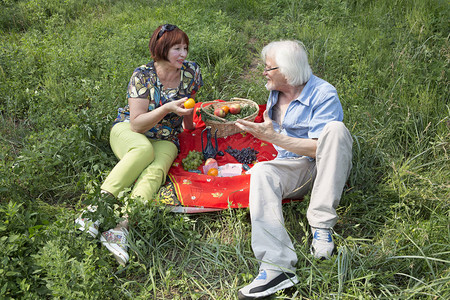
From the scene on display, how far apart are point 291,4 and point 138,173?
4.35 meters

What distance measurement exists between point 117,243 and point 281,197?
1.34m

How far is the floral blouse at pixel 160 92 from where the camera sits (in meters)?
3.79

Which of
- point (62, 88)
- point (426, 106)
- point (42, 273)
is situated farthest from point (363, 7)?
point (42, 273)

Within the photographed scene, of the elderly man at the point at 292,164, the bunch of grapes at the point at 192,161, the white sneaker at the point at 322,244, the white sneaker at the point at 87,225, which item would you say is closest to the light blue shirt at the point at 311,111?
the elderly man at the point at 292,164

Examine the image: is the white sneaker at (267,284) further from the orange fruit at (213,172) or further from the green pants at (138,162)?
the orange fruit at (213,172)

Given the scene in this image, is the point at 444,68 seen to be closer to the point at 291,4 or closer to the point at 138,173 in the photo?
the point at 291,4

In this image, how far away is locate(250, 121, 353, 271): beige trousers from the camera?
2.88 metres

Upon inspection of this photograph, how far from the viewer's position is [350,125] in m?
4.10

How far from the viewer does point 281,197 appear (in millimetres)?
3236

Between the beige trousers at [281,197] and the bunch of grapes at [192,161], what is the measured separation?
96 centimetres

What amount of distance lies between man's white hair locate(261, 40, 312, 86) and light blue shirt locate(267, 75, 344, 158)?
95 mm

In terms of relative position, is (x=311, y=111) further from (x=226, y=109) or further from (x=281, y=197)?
(x=226, y=109)

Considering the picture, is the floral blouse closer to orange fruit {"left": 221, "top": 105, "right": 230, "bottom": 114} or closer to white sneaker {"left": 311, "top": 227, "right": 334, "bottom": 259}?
orange fruit {"left": 221, "top": 105, "right": 230, "bottom": 114}

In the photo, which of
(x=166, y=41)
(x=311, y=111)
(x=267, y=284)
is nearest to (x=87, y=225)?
(x=267, y=284)
